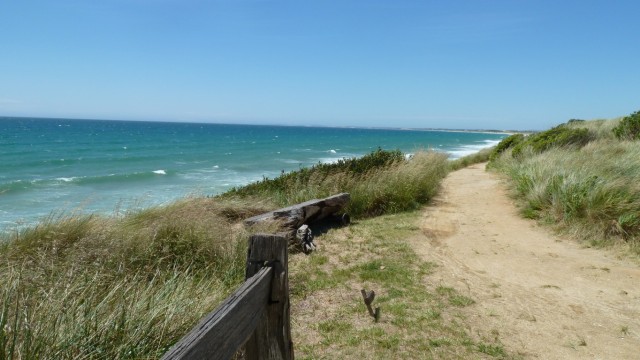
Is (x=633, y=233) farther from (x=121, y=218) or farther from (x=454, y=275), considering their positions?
(x=121, y=218)

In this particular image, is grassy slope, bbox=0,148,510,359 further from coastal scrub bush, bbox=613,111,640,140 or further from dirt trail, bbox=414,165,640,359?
coastal scrub bush, bbox=613,111,640,140

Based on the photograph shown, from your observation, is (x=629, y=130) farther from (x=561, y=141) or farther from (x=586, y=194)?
(x=586, y=194)

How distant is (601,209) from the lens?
328 inches

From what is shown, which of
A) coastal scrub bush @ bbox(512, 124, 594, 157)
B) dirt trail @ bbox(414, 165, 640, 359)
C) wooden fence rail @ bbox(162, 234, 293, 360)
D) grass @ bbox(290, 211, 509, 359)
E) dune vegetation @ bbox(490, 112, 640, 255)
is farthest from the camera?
coastal scrub bush @ bbox(512, 124, 594, 157)

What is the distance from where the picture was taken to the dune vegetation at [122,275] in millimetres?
2760

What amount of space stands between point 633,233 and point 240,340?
8.18 metres

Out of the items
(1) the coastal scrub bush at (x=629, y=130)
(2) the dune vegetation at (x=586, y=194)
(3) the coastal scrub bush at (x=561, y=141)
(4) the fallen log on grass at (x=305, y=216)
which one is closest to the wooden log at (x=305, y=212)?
(4) the fallen log on grass at (x=305, y=216)

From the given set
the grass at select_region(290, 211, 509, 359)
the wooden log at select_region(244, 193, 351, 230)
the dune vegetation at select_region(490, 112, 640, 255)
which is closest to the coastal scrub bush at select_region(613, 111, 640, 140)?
the dune vegetation at select_region(490, 112, 640, 255)

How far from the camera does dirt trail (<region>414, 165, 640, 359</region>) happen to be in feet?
15.4

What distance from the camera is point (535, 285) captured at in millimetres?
6273

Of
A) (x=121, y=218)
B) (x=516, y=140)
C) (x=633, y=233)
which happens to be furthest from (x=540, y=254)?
(x=516, y=140)

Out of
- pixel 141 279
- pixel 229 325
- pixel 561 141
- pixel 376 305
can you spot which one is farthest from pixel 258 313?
pixel 561 141

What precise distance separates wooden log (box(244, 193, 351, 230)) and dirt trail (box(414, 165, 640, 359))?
75.2 inches

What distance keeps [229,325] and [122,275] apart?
10.7 ft
